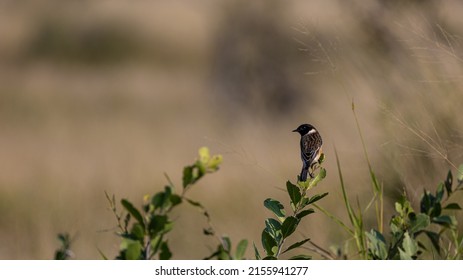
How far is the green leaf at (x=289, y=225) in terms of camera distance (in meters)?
2.00

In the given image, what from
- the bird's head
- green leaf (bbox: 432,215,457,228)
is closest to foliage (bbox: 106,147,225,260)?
green leaf (bbox: 432,215,457,228)

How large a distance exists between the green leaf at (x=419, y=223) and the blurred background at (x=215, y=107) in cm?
46

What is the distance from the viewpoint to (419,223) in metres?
2.10

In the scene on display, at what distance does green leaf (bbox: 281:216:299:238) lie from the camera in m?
2.00

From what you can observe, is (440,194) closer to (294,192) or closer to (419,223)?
(419,223)

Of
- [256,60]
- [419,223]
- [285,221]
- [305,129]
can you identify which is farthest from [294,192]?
[256,60]

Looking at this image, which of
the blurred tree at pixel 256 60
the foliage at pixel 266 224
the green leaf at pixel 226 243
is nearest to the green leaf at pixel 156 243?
the foliage at pixel 266 224

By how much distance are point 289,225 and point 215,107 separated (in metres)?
8.18

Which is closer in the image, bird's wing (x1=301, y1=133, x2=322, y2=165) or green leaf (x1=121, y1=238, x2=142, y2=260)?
green leaf (x1=121, y1=238, x2=142, y2=260)

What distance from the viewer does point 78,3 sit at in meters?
18.9

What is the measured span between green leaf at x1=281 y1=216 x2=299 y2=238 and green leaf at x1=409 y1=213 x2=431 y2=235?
0.28m

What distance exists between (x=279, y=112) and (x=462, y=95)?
451 cm

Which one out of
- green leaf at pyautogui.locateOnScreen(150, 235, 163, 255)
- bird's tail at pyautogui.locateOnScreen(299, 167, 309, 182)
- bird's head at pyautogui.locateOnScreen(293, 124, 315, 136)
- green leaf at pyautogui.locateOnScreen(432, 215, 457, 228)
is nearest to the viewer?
green leaf at pyautogui.locateOnScreen(150, 235, 163, 255)

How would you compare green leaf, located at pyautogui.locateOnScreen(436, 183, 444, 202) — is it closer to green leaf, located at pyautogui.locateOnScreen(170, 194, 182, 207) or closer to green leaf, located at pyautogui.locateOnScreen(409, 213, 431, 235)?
green leaf, located at pyautogui.locateOnScreen(409, 213, 431, 235)
